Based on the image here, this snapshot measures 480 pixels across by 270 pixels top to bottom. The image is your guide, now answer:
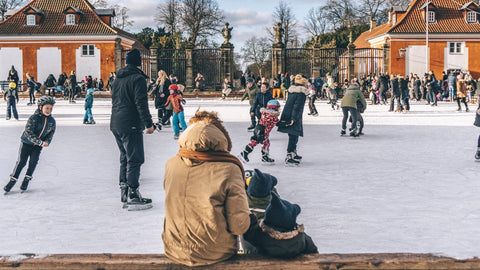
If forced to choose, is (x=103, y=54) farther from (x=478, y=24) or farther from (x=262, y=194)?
(x=262, y=194)

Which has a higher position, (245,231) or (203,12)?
(203,12)

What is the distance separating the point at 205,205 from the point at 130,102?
3.49m

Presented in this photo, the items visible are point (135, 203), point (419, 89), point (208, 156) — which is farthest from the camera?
point (419, 89)

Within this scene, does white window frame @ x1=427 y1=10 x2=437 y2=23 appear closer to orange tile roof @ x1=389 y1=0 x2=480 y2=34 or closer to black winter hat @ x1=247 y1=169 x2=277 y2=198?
orange tile roof @ x1=389 y1=0 x2=480 y2=34

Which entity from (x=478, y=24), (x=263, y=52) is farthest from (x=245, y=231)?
(x=263, y=52)

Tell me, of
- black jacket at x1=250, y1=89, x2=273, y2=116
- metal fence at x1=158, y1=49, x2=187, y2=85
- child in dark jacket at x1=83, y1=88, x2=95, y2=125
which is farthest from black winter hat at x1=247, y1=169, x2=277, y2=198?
metal fence at x1=158, y1=49, x2=187, y2=85

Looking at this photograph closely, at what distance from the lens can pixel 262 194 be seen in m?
3.79

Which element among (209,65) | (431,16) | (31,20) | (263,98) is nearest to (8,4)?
(31,20)

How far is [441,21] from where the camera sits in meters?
45.9

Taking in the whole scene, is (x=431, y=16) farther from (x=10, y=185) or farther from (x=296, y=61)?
(x=10, y=185)

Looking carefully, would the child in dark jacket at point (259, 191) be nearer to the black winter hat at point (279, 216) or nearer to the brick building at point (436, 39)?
the black winter hat at point (279, 216)

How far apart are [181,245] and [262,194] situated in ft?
2.15

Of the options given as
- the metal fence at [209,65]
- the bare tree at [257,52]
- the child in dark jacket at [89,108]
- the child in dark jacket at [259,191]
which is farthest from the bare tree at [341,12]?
the child in dark jacket at [259,191]

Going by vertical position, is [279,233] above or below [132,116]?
below
